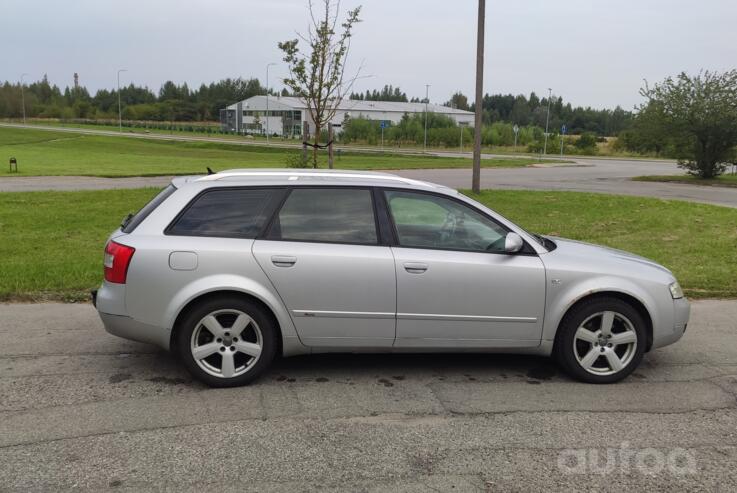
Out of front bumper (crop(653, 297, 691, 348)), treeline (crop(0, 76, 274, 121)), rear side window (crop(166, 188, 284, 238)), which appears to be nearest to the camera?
rear side window (crop(166, 188, 284, 238))

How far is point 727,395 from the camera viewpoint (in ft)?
15.3

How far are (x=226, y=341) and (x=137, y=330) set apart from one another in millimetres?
635

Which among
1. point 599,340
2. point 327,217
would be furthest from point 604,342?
point 327,217

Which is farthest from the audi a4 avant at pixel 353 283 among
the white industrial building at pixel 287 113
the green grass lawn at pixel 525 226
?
the white industrial building at pixel 287 113

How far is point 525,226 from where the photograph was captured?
12.5 metres

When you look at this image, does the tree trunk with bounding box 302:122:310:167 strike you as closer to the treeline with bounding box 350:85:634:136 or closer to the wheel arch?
the wheel arch

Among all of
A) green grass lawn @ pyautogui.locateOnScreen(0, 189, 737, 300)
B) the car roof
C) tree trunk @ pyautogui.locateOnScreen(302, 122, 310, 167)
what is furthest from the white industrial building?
the car roof

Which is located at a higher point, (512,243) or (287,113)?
(287,113)

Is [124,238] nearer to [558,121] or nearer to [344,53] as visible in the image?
[344,53]

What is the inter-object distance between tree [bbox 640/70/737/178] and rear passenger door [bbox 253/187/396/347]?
28.4 metres

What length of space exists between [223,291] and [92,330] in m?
2.14

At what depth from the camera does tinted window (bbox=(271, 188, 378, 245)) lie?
4719 mm

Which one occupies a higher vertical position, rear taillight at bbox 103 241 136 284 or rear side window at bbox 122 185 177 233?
rear side window at bbox 122 185 177 233

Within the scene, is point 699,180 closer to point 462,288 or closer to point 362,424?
point 462,288
